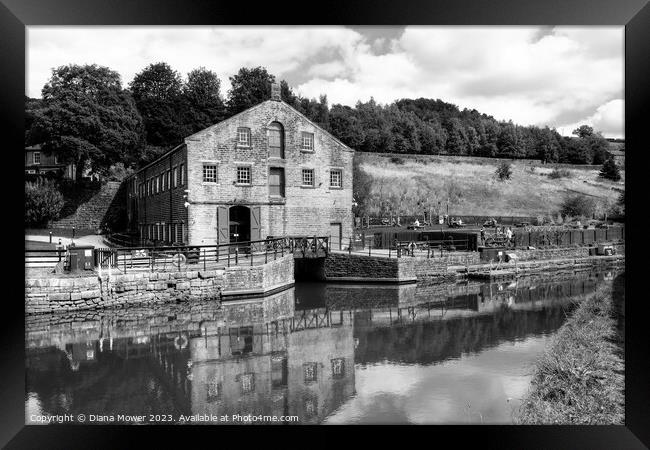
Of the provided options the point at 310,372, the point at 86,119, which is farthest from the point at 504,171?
the point at 86,119

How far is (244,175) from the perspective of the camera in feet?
70.3

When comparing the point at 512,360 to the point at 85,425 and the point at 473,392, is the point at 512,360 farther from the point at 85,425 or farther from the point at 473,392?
the point at 85,425

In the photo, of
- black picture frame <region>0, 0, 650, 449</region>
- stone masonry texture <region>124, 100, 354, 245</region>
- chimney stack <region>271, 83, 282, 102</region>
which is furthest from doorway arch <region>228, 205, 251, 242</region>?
black picture frame <region>0, 0, 650, 449</region>

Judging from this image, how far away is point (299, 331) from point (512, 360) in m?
5.12

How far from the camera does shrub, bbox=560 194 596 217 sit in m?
18.3

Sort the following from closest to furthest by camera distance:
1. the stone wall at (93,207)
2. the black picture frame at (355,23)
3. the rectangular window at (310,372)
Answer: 1. the black picture frame at (355,23)
2. the rectangular window at (310,372)
3. the stone wall at (93,207)

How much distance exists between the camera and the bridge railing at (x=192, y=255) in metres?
14.8

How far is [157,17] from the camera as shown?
571cm

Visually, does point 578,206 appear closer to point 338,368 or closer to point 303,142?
point 303,142

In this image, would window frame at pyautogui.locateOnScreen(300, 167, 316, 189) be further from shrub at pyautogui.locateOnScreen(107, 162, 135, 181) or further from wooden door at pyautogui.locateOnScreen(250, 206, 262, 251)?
shrub at pyautogui.locateOnScreen(107, 162, 135, 181)

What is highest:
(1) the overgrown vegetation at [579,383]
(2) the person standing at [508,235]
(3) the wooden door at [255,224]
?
(3) the wooden door at [255,224]

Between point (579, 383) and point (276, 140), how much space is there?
17.3 meters

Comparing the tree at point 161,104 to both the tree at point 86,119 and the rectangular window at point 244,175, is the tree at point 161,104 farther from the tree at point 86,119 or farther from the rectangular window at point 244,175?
the rectangular window at point 244,175

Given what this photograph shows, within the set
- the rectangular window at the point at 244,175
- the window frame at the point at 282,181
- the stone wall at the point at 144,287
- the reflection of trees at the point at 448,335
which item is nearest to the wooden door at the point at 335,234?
the window frame at the point at 282,181
